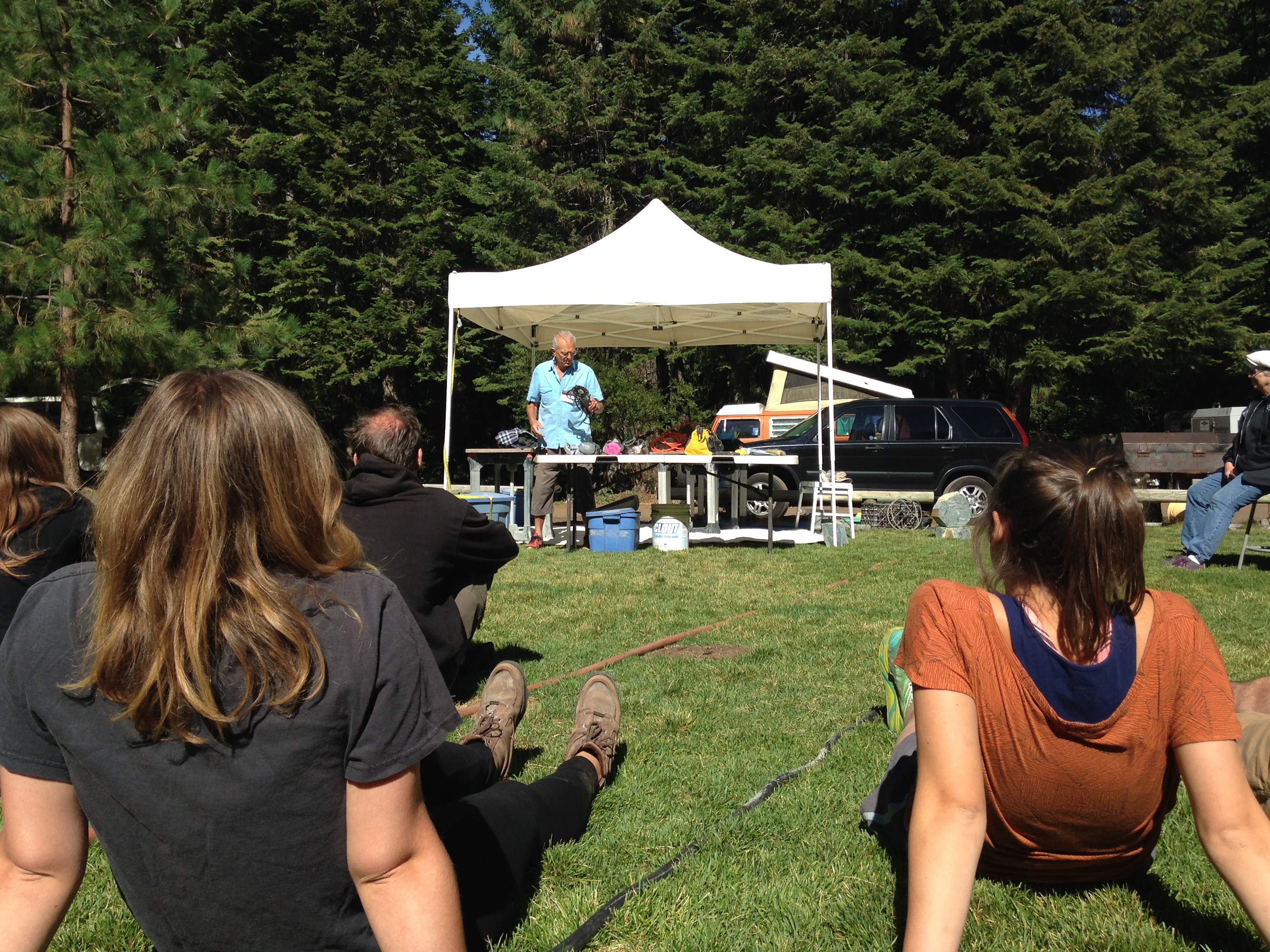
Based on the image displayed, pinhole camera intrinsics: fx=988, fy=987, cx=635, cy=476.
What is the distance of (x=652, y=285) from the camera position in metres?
9.73

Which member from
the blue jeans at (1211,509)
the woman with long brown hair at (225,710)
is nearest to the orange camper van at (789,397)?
the blue jeans at (1211,509)

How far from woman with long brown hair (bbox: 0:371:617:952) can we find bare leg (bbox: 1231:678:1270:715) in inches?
90.7

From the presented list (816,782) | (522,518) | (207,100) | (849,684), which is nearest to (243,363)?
(207,100)

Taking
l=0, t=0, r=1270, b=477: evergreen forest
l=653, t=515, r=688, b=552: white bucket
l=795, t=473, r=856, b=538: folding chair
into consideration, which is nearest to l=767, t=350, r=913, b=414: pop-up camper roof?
l=0, t=0, r=1270, b=477: evergreen forest

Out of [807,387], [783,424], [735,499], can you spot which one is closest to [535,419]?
[735,499]

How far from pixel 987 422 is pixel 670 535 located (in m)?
5.27

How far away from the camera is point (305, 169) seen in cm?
2106

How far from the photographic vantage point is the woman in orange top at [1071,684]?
1634mm

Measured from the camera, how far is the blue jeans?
7.21 meters

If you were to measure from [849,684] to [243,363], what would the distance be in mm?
9869

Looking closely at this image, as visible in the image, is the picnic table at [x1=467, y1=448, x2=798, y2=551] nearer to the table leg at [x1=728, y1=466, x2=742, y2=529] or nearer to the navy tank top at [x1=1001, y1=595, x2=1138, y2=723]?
the table leg at [x1=728, y1=466, x2=742, y2=529]

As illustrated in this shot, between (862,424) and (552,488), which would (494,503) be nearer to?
(552,488)

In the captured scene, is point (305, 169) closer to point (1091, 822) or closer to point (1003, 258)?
point (1003, 258)

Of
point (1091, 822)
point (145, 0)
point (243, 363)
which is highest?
point (145, 0)
